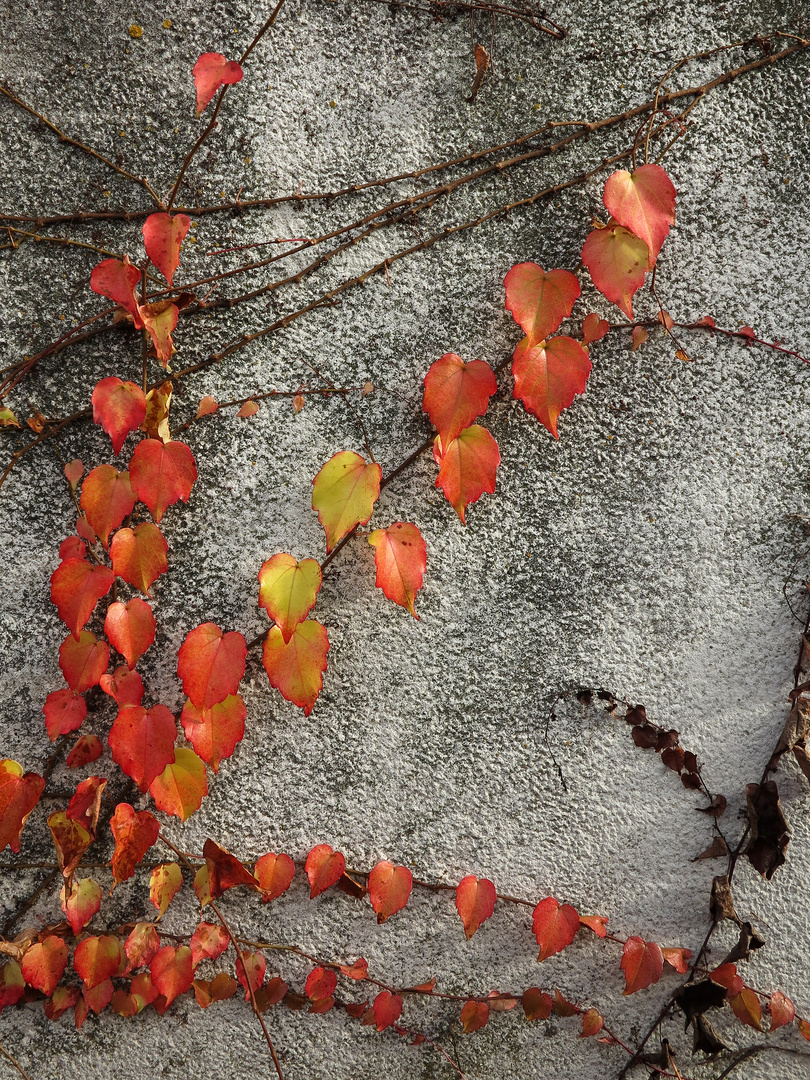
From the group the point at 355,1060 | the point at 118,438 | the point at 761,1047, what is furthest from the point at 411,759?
the point at 761,1047

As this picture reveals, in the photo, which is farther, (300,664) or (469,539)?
(469,539)

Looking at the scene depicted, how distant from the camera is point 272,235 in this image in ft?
4.63

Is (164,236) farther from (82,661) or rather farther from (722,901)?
(722,901)

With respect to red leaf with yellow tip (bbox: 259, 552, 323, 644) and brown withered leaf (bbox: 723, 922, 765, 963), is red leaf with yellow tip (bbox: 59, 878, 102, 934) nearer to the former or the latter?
red leaf with yellow tip (bbox: 259, 552, 323, 644)

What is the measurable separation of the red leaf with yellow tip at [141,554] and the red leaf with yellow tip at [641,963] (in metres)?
1.32

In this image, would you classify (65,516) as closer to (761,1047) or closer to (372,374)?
(372,374)

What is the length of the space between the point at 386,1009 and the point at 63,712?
968 millimetres

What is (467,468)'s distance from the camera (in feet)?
4.40

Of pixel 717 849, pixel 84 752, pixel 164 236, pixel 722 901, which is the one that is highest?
pixel 164 236

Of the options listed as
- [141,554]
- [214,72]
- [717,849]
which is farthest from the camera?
[717,849]

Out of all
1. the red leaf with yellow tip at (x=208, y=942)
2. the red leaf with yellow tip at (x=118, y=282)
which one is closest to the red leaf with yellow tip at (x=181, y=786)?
the red leaf with yellow tip at (x=208, y=942)

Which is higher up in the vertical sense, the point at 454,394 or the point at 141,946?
the point at 454,394

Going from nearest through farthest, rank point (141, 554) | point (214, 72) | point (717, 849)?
point (214, 72)
point (141, 554)
point (717, 849)

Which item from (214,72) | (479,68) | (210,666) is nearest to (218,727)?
(210,666)
